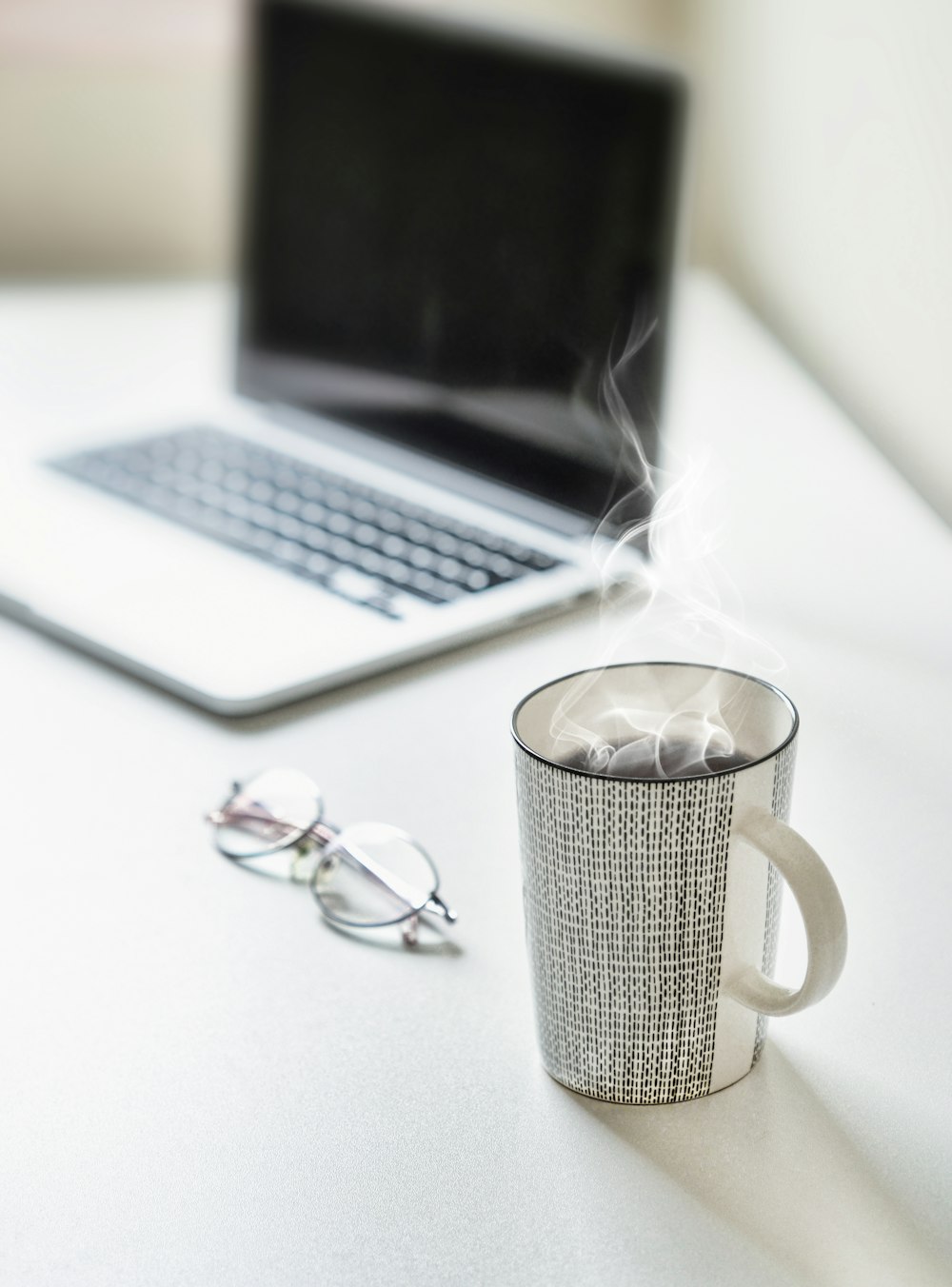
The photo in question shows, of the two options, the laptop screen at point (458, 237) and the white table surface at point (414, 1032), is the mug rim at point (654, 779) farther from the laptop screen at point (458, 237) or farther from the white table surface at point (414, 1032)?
the laptop screen at point (458, 237)

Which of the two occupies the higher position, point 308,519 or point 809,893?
point 809,893

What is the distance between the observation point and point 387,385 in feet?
3.29

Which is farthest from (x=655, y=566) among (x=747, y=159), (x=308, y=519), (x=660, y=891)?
(x=747, y=159)

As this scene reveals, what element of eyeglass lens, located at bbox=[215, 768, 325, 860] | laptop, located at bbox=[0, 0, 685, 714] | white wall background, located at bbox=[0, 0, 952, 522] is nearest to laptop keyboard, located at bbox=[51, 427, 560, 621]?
laptop, located at bbox=[0, 0, 685, 714]

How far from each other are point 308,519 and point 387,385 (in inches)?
6.2

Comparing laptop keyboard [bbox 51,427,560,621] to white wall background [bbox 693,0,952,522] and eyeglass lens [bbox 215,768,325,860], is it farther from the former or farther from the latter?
white wall background [bbox 693,0,952,522]

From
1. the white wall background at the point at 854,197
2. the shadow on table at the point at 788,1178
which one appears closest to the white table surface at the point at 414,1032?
the shadow on table at the point at 788,1178

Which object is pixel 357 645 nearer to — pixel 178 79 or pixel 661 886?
pixel 661 886

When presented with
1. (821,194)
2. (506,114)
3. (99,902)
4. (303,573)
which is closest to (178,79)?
(821,194)

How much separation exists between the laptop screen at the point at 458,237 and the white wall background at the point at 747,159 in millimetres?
81

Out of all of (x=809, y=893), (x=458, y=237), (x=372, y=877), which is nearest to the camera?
(x=809, y=893)

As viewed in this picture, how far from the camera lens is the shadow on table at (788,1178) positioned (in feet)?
1.27

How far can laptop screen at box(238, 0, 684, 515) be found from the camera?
2.65 ft

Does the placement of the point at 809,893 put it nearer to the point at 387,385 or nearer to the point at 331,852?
the point at 331,852
